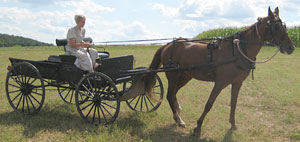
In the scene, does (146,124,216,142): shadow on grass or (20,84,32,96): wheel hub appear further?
(20,84,32,96): wheel hub

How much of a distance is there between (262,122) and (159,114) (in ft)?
8.04

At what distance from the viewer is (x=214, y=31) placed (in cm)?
3253

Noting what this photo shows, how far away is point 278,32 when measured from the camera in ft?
14.6

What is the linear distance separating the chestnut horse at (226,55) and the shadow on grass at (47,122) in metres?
1.84

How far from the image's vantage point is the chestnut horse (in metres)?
4.49

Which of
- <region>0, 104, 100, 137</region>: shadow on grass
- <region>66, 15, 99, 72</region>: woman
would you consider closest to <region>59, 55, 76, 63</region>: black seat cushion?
<region>66, 15, 99, 72</region>: woman

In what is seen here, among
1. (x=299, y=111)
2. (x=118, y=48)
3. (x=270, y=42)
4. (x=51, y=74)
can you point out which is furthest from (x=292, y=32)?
(x=51, y=74)

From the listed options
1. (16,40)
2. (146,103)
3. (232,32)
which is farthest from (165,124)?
(16,40)

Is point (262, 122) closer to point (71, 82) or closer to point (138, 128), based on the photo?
point (138, 128)

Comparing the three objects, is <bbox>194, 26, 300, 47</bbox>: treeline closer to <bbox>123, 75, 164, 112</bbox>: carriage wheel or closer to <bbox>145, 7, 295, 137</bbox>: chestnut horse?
<bbox>123, 75, 164, 112</bbox>: carriage wheel

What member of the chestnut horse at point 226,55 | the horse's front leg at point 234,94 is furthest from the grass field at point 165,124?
the chestnut horse at point 226,55

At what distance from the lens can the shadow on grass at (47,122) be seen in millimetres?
5164

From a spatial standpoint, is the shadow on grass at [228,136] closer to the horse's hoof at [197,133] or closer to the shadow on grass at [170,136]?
the shadow on grass at [170,136]

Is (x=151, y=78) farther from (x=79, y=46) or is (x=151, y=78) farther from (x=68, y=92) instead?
(x=68, y=92)
